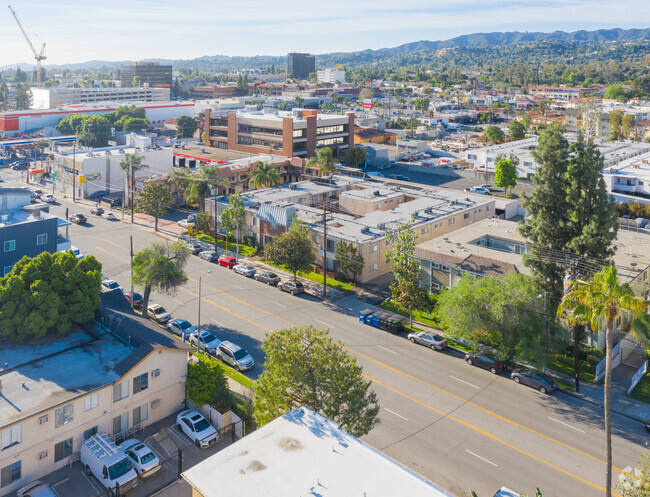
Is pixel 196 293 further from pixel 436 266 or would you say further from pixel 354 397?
pixel 354 397

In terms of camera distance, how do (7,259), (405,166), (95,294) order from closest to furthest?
(95,294) → (7,259) → (405,166)

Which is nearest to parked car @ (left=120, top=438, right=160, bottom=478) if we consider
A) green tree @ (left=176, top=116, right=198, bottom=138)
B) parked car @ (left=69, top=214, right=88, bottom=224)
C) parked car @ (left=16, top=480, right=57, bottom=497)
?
parked car @ (left=16, top=480, right=57, bottom=497)

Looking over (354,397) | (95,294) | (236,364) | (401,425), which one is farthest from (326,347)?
(95,294)

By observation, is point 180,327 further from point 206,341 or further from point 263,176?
point 263,176

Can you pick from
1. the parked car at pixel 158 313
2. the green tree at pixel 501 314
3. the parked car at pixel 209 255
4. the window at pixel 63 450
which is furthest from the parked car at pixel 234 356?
the parked car at pixel 209 255

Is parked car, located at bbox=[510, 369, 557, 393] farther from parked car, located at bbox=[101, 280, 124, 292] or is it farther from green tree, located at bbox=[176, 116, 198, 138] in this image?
green tree, located at bbox=[176, 116, 198, 138]

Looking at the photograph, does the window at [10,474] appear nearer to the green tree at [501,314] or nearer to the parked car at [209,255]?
the green tree at [501,314]

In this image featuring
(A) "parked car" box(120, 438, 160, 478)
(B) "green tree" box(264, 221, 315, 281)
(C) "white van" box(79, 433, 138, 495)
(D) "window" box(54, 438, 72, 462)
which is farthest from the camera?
(B) "green tree" box(264, 221, 315, 281)
